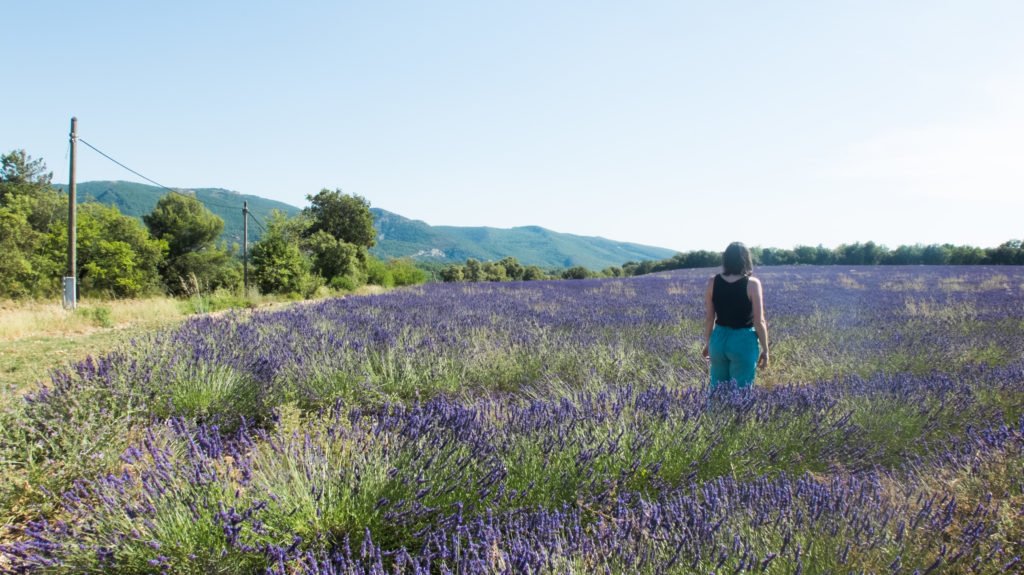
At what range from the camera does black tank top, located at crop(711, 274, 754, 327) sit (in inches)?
143

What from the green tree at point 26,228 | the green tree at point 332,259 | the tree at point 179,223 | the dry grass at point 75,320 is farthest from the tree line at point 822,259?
the dry grass at point 75,320

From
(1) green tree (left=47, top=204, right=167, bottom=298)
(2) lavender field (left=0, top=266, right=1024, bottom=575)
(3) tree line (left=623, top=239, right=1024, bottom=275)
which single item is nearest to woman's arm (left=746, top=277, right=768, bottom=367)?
(2) lavender field (left=0, top=266, right=1024, bottom=575)

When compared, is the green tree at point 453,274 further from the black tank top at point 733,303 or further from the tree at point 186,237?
the black tank top at point 733,303

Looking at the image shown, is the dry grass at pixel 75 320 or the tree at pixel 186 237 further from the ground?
the tree at pixel 186 237

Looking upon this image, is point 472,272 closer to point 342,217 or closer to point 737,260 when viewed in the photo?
point 342,217

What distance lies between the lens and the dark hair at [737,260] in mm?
3697

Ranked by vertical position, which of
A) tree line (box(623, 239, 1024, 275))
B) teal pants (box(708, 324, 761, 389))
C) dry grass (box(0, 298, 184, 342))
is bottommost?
dry grass (box(0, 298, 184, 342))

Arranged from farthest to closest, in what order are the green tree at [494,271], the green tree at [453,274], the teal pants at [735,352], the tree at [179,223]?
the green tree at [494,271] → the green tree at [453,274] → the tree at [179,223] → the teal pants at [735,352]

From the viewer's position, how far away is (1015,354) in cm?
499

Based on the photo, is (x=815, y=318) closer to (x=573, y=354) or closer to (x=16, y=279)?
(x=573, y=354)

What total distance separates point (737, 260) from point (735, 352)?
68 centimetres

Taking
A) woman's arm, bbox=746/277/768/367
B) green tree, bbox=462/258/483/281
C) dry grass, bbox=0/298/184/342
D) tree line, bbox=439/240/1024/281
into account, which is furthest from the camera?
green tree, bbox=462/258/483/281

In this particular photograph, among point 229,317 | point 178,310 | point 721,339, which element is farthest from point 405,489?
point 178,310

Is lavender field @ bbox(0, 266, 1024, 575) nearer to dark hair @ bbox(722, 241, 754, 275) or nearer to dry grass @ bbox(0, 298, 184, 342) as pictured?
dark hair @ bbox(722, 241, 754, 275)
